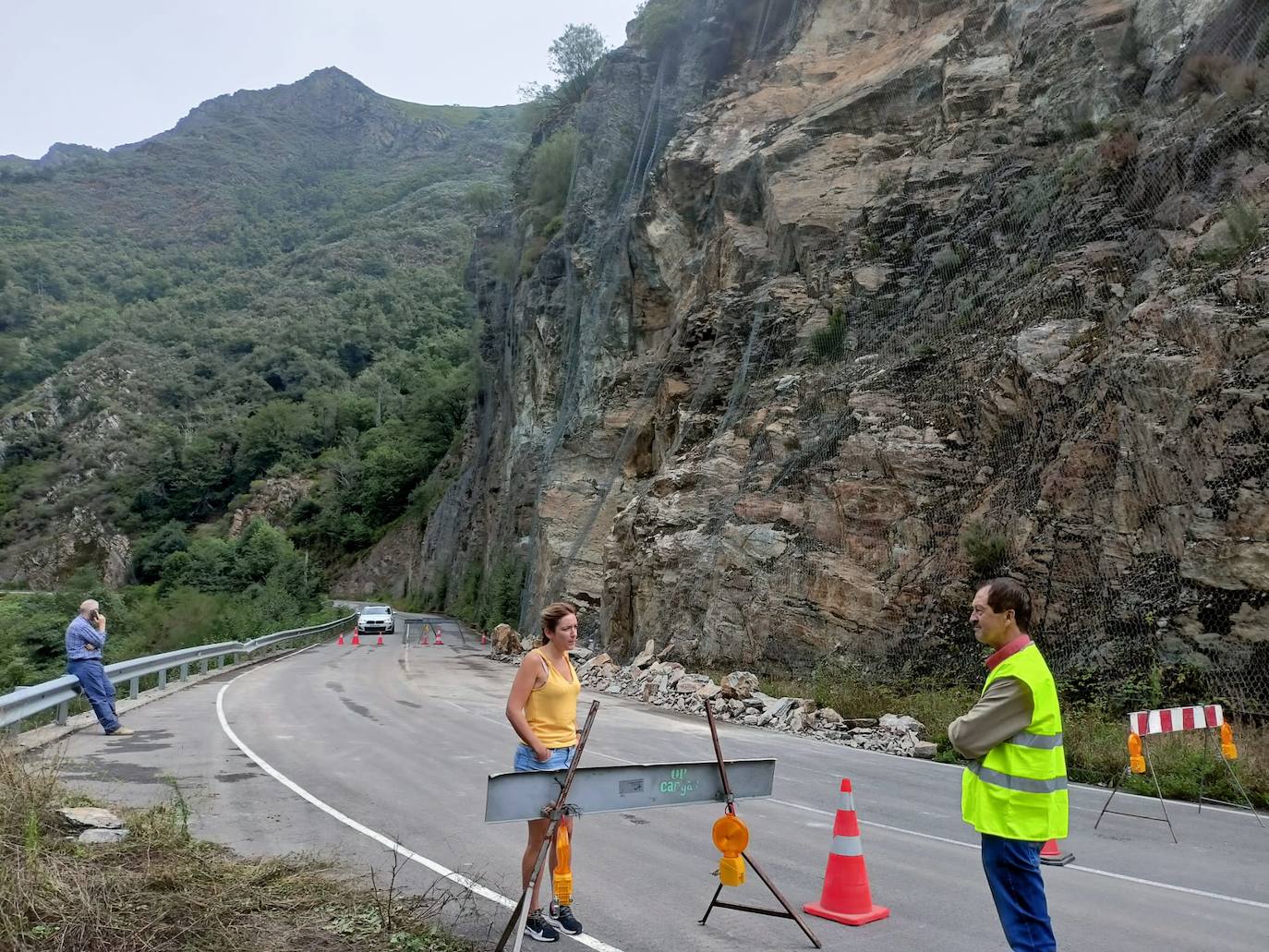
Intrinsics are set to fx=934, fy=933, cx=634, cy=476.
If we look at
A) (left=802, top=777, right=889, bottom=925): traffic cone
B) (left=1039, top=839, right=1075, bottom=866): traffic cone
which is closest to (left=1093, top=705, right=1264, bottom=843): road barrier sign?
(left=1039, top=839, right=1075, bottom=866): traffic cone

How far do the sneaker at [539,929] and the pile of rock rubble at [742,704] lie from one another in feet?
13.8

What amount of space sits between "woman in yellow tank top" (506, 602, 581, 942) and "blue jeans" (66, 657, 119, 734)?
370 inches

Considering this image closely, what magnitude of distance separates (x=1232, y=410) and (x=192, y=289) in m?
138

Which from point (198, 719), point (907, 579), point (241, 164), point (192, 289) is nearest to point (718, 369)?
point (907, 579)

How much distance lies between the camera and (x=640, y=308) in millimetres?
32969

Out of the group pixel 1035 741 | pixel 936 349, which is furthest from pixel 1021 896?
pixel 936 349

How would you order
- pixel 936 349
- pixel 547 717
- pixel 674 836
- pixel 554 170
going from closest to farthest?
pixel 547 717, pixel 674 836, pixel 936 349, pixel 554 170

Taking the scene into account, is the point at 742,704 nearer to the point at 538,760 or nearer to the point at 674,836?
the point at 674,836

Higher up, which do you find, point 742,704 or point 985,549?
point 985,549

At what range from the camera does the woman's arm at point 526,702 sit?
15.9ft

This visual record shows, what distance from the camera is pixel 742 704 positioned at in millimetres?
15672

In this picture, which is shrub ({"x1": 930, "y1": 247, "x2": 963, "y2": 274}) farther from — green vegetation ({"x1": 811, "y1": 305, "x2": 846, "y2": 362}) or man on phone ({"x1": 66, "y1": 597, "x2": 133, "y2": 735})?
man on phone ({"x1": 66, "y1": 597, "x2": 133, "y2": 735})

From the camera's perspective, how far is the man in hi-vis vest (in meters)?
3.74

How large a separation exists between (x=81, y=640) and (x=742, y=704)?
978 centimetres
